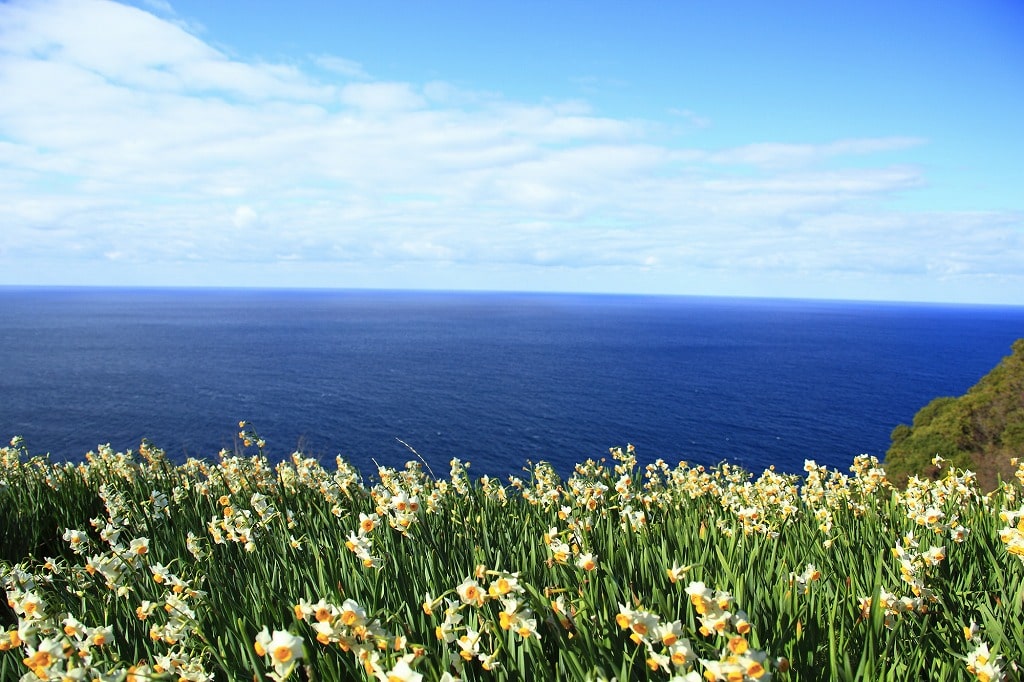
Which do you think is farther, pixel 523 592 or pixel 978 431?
pixel 978 431

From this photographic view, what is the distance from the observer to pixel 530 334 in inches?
7156

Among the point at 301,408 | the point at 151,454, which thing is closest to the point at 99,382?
the point at 301,408

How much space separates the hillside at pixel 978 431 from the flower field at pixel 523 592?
102 feet

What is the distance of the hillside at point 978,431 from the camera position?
103ft

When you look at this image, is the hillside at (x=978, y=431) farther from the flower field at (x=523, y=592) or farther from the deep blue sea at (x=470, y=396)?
the flower field at (x=523, y=592)

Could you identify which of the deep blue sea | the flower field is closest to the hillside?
the deep blue sea

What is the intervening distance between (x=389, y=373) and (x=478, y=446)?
147 feet

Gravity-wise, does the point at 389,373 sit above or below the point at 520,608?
below

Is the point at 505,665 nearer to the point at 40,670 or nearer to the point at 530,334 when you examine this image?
the point at 40,670

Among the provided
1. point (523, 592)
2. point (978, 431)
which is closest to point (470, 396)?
point (978, 431)

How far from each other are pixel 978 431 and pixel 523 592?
4013cm

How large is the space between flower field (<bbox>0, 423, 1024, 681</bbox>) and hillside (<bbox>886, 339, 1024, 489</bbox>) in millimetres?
31195

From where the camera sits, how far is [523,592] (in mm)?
3555

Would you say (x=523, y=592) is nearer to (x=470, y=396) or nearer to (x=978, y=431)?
(x=978, y=431)
